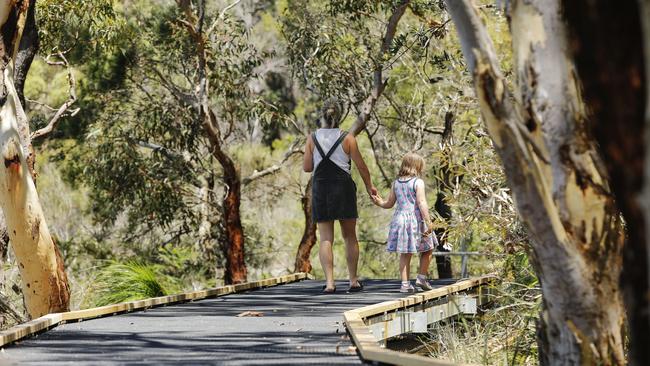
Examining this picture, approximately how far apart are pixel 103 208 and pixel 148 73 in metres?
2.76

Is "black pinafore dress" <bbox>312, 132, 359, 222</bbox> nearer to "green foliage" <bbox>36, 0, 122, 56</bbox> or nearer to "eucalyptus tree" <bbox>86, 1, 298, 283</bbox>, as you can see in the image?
"green foliage" <bbox>36, 0, 122, 56</bbox>

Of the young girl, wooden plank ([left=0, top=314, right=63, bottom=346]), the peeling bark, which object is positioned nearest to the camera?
wooden plank ([left=0, top=314, right=63, bottom=346])

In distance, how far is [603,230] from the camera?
529cm

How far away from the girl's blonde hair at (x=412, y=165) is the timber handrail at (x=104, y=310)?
2.29 m

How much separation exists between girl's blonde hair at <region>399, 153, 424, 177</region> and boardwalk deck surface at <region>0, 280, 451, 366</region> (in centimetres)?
116

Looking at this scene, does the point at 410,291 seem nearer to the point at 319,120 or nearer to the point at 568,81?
the point at 319,120

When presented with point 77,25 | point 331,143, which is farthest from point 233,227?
point 331,143

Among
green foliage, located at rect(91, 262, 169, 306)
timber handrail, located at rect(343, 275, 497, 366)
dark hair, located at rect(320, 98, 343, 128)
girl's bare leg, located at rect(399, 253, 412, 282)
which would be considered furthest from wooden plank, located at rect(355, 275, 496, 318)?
green foliage, located at rect(91, 262, 169, 306)

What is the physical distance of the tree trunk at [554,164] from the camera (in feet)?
17.0

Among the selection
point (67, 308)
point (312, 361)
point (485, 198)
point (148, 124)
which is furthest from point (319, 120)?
point (148, 124)

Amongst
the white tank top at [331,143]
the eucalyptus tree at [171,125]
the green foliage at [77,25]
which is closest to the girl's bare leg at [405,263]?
the white tank top at [331,143]

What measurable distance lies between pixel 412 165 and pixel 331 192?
799mm

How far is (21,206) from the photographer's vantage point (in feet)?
36.3

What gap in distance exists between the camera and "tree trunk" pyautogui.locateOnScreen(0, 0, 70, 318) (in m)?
11.0
